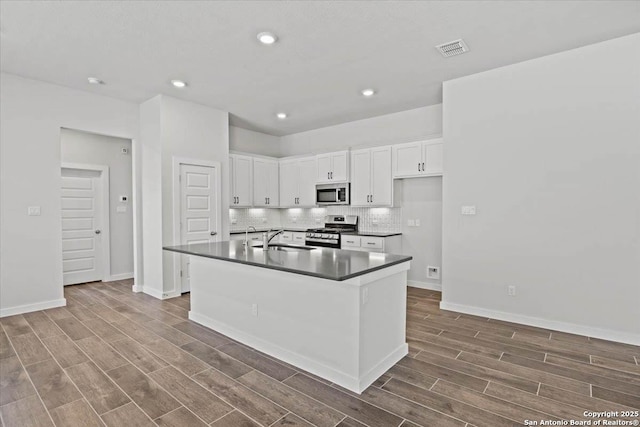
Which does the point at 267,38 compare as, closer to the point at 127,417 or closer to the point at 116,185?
the point at 127,417

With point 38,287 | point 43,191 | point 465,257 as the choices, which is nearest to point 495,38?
point 465,257

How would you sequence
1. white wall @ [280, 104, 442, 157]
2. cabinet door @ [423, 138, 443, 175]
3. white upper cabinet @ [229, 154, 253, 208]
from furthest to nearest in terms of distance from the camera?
1. white upper cabinet @ [229, 154, 253, 208]
2. white wall @ [280, 104, 442, 157]
3. cabinet door @ [423, 138, 443, 175]

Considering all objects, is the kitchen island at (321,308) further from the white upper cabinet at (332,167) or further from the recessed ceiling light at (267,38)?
the white upper cabinet at (332,167)

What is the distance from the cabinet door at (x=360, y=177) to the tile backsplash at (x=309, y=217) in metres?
0.38

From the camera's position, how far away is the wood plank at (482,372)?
2.49 meters

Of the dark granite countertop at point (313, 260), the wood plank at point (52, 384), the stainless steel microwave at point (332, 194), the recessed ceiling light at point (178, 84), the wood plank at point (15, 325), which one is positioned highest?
the recessed ceiling light at point (178, 84)

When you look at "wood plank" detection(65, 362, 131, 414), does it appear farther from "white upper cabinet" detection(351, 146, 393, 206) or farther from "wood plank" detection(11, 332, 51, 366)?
"white upper cabinet" detection(351, 146, 393, 206)

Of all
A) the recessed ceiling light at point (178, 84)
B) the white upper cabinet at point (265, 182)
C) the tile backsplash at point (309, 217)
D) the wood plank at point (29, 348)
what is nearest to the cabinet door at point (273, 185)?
the white upper cabinet at point (265, 182)

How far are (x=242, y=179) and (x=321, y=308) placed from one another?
170 inches

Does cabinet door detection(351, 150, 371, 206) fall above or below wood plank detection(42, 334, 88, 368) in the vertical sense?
above

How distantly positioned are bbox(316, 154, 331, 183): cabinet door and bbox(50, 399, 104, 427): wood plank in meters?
4.88

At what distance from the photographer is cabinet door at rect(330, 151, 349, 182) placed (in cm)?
607

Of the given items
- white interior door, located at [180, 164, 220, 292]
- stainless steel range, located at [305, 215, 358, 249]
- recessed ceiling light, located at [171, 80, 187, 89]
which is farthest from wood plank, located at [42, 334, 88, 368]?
stainless steel range, located at [305, 215, 358, 249]

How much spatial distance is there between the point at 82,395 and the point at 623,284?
16.1 feet
